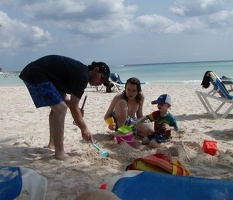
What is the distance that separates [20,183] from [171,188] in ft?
2.85

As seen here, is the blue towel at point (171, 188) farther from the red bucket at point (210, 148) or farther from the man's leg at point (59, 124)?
the red bucket at point (210, 148)

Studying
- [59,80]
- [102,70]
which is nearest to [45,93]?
[59,80]

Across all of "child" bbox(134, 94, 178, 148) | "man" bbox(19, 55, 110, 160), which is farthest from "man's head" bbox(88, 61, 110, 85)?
"child" bbox(134, 94, 178, 148)

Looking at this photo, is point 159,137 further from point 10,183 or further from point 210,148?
point 10,183

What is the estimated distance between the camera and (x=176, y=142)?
11.4 feet

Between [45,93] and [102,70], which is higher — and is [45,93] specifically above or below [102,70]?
below

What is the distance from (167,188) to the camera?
1677mm

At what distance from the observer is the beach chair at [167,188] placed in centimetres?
161

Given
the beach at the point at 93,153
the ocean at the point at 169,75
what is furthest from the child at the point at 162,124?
the ocean at the point at 169,75

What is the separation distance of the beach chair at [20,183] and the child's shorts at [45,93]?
114 centimetres

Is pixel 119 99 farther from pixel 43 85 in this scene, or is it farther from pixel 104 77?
pixel 43 85

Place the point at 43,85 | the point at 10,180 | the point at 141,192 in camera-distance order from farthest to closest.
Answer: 1. the point at 43,85
2. the point at 141,192
3. the point at 10,180

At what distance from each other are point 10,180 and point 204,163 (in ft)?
6.52

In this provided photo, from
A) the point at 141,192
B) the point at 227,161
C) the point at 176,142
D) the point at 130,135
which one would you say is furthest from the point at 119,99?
the point at 141,192
